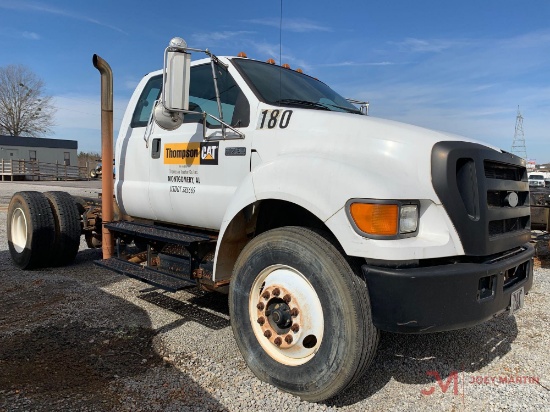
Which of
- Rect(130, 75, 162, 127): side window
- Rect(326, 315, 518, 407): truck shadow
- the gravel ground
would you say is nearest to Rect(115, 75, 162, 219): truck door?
Rect(130, 75, 162, 127): side window

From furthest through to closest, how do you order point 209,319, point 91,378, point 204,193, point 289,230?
point 209,319, point 204,193, point 91,378, point 289,230

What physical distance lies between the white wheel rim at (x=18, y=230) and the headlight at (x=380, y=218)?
5.35 m

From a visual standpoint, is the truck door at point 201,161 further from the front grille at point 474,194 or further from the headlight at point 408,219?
the front grille at point 474,194

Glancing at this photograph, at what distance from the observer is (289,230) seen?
287cm

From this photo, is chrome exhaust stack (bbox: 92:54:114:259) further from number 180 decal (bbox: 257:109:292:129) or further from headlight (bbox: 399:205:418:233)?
headlight (bbox: 399:205:418:233)

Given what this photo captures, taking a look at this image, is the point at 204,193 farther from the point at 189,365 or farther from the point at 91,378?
the point at 91,378

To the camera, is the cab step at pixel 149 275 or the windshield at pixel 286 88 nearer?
the windshield at pixel 286 88

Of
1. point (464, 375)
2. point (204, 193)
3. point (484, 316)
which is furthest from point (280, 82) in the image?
point (464, 375)

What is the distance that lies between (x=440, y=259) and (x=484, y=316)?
383 mm

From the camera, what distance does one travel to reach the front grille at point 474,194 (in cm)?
250

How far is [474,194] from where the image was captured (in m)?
2.56

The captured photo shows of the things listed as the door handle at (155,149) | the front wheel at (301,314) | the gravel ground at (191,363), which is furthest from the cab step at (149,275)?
the door handle at (155,149)

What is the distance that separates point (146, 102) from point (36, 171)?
42033 millimetres

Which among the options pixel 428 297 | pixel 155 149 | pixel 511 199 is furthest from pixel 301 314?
pixel 155 149
